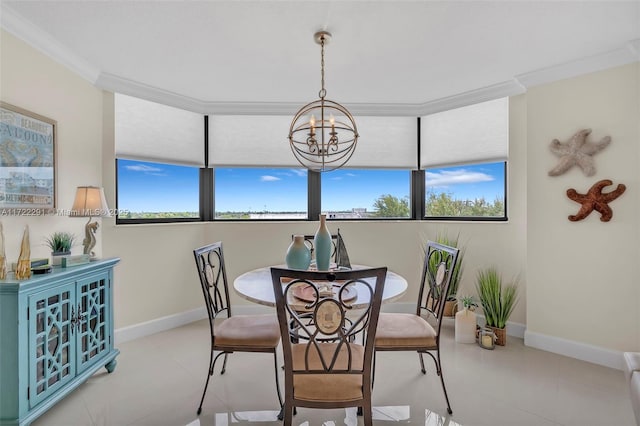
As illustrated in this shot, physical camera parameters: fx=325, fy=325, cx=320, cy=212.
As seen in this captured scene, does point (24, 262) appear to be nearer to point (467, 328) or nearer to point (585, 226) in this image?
point (467, 328)

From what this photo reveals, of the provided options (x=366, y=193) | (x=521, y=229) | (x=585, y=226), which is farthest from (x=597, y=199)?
(x=366, y=193)

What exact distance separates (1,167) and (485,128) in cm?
391

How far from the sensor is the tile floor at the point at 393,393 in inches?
74.6

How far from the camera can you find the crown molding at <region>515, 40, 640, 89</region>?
239 centimetres

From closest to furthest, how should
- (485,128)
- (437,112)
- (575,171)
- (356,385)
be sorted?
(356,385)
(575,171)
(485,128)
(437,112)

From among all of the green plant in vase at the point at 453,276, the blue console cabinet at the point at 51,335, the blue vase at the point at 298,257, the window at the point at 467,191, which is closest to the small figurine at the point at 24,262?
the blue console cabinet at the point at 51,335

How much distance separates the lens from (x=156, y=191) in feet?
11.1

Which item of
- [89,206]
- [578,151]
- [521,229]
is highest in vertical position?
[578,151]

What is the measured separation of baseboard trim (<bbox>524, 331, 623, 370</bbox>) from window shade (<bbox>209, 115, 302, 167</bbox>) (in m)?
2.84

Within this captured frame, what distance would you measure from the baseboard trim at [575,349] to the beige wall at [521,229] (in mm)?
53

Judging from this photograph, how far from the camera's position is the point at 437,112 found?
11.7 feet

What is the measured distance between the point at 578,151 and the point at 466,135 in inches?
39.7

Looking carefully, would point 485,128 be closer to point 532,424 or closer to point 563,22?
point 563,22

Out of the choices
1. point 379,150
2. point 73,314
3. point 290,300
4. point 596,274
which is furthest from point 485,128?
point 73,314
